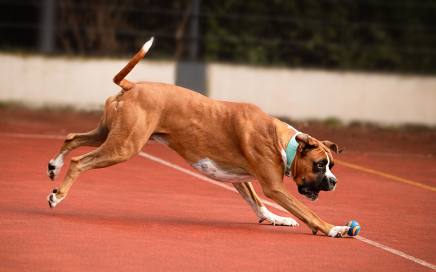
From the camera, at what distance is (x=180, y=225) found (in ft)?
32.2

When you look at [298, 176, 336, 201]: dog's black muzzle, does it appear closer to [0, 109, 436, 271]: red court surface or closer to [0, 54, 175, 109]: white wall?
[0, 109, 436, 271]: red court surface

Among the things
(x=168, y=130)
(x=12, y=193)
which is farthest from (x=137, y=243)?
(x=12, y=193)

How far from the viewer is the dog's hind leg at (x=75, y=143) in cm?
1030

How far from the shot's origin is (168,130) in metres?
10.0

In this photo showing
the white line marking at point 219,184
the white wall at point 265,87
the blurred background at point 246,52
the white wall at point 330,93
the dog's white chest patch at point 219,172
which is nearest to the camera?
the white line marking at point 219,184

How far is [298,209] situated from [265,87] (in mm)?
11775

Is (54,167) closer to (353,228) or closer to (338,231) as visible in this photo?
(338,231)

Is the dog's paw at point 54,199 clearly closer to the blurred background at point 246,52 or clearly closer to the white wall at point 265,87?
the white wall at point 265,87

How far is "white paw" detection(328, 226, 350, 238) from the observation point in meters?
9.62

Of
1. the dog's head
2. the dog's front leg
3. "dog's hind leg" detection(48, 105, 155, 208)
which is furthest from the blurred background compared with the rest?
the dog's head

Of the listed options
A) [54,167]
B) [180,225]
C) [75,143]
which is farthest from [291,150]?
[54,167]

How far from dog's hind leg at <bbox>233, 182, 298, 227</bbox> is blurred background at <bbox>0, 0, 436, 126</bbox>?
412 inches

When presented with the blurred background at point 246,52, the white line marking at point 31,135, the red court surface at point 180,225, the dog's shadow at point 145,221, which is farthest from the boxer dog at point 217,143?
the blurred background at point 246,52

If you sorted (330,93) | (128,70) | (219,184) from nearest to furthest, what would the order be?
(128,70) → (219,184) → (330,93)
